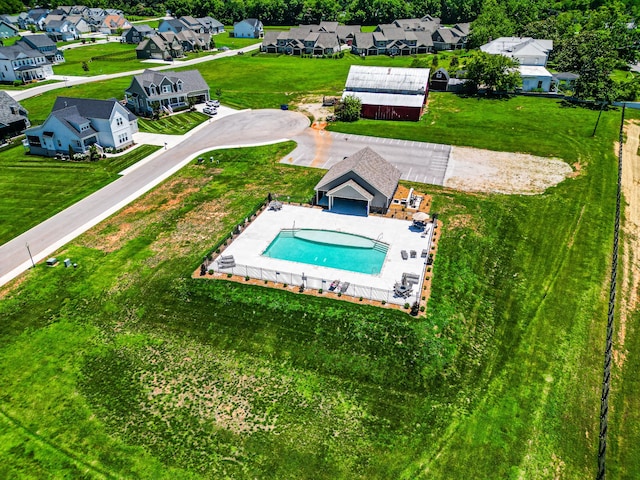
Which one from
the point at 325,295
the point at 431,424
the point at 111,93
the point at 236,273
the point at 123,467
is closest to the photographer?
the point at 123,467

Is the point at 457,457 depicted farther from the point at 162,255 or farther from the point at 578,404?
the point at 162,255

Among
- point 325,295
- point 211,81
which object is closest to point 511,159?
point 325,295

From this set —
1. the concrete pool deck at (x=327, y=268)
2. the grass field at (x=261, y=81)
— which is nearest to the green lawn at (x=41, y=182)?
the grass field at (x=261, y=81)

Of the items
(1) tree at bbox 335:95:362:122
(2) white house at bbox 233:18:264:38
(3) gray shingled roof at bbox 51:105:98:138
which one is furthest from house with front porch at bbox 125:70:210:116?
(2) white house at bbox 233:18:264:38

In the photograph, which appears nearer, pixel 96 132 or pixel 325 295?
pixel 325 295

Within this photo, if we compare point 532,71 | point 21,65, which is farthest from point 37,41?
point 532,71

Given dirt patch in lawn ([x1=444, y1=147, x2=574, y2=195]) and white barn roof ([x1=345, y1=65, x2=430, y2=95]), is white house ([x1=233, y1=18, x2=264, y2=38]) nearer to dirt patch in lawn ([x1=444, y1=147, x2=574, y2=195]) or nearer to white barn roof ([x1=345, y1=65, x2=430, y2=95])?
white barn roof ([x1=345, y1=65, x2=430, y2=95])
